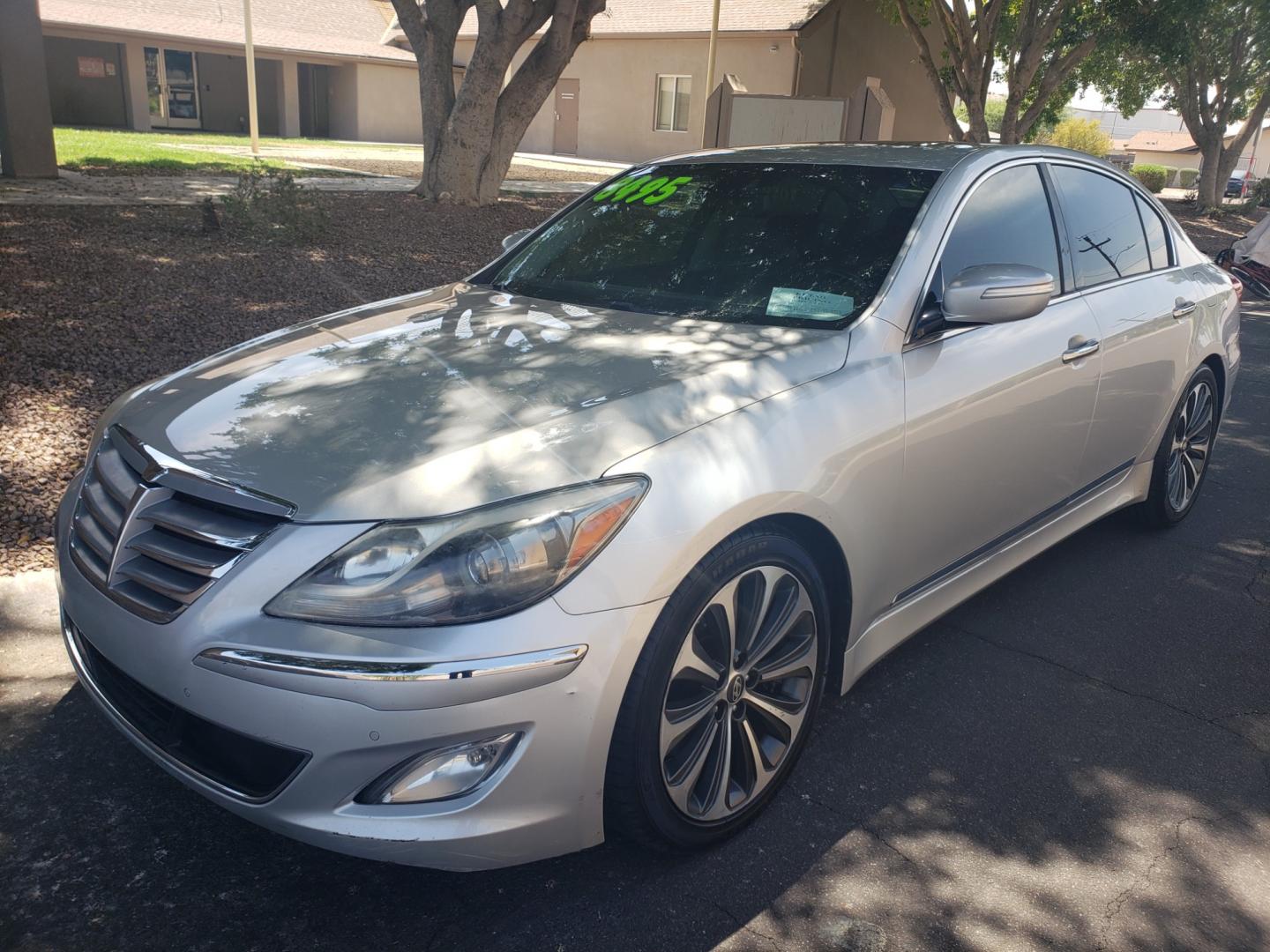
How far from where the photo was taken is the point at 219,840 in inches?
108

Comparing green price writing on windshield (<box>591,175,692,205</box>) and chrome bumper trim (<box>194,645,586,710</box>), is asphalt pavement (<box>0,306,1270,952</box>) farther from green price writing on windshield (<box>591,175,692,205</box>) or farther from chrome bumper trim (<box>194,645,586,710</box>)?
green price writing on windshield (<box>591,175,692,205</box>)

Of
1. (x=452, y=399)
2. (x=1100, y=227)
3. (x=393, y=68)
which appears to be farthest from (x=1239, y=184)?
(x=452, y=399)

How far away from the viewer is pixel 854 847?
2.85 m

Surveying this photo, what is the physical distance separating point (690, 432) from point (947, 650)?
→ 1.88m

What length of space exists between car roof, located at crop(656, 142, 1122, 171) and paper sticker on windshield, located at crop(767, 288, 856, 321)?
0.72 m

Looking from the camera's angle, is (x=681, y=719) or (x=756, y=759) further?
(x=756, y=759)

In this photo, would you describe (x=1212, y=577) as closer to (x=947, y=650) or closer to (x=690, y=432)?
(x=947, y=650)

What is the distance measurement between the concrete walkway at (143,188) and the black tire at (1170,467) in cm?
936

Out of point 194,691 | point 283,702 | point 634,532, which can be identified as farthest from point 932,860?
point 194,691

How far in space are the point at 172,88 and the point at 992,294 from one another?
31.5 m

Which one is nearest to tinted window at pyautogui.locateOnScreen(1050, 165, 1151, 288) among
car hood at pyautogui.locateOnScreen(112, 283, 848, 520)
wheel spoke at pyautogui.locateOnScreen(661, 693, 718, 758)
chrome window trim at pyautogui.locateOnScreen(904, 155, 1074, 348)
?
chrome window trim at pyautogui.locateOnScreen(904, 155, 1074, 348)

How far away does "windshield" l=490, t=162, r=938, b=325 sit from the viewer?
3400mm

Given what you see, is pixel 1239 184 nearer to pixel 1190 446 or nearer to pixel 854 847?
pixel 1190 446

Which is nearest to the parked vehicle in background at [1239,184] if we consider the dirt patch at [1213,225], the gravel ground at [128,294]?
the dirt patch at [1213,225]
